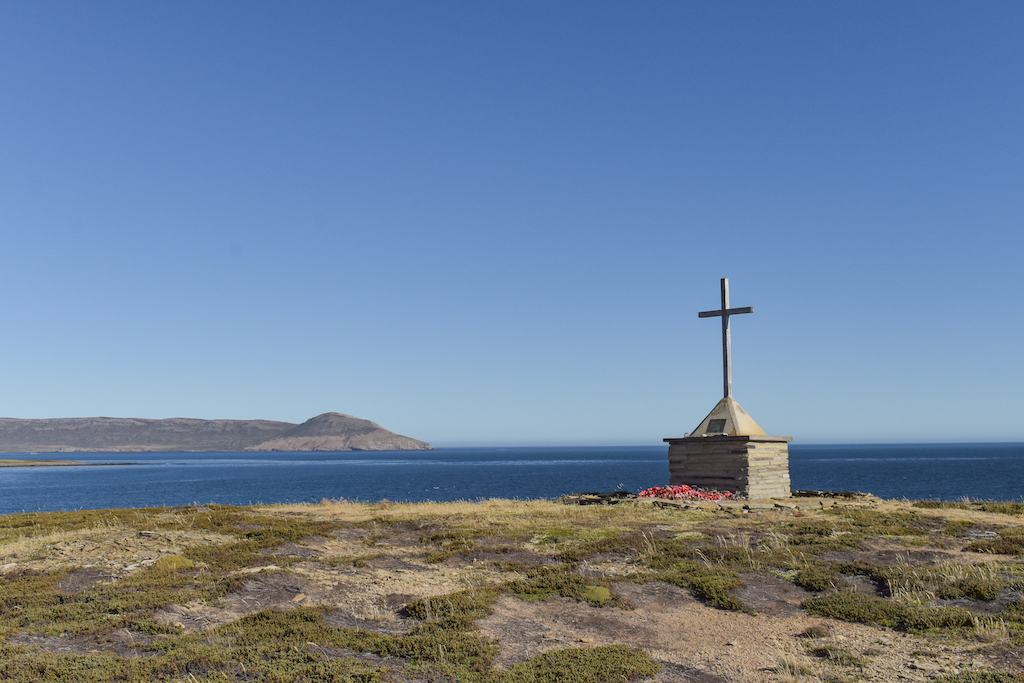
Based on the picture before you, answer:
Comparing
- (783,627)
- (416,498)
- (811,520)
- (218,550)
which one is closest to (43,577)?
(218,550)

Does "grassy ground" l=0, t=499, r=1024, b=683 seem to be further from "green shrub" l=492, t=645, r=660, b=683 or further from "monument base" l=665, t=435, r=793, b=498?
"monument base" l=665, t=435, r=793, b=498

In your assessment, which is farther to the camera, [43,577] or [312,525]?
[312,525]

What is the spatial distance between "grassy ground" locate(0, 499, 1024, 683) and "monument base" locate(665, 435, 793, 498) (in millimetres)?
6119

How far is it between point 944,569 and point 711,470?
49.1ft

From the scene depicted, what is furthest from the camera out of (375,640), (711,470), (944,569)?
(711,470)

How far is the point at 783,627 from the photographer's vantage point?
38.7 feet

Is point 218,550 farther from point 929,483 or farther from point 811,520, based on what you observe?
point 929,483

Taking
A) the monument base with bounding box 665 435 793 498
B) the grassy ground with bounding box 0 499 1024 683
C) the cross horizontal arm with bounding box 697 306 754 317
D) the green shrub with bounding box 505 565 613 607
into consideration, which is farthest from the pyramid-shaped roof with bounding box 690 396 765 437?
the green shrub with bounding box 505 565 613 607

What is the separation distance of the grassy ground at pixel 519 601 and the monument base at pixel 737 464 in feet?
20.1

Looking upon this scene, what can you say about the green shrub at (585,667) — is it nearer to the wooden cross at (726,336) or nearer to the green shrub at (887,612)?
the green shrub at (887,612)

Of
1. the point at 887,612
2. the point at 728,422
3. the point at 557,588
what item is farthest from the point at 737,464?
the point at 887,612

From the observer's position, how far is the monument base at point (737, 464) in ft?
94.2

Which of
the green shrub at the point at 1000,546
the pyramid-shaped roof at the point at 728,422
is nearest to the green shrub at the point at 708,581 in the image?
the green shrub at the point at 1000,546

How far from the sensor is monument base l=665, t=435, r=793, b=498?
28703mm
